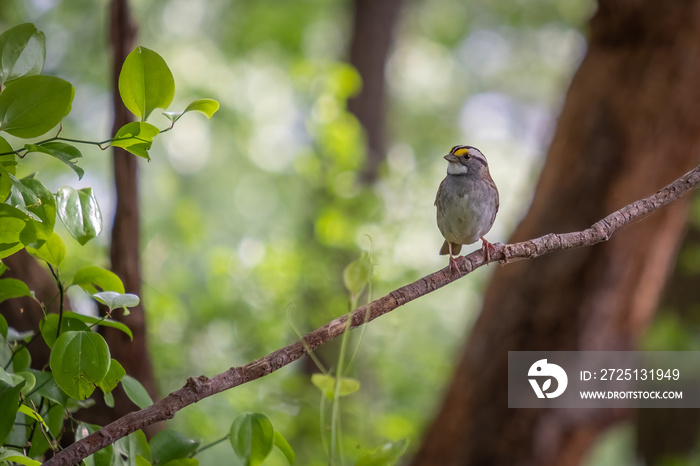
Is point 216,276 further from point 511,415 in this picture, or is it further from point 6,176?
point 6,176

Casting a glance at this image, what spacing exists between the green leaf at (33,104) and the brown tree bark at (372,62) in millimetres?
2484

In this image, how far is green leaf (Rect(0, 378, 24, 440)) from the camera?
0.63 m

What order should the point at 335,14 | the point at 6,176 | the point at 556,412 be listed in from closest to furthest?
the point at 6,176 → the point at 556,412 → the point at 335,14

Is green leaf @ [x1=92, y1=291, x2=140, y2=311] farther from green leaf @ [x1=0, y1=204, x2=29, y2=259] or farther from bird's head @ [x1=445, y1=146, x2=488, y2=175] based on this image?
bird's head @ [x1=445, y1=146, x2=488, y2=175]

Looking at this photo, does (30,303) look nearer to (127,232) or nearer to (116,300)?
(127,232)

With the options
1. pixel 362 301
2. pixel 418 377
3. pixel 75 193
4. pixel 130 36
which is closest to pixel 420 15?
pixel 418 377

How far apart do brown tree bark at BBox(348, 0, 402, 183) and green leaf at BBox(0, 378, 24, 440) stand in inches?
100

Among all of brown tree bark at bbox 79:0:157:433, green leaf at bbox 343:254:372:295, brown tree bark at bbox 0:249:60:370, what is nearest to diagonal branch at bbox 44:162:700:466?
green leaf at bbox 343:254:372:295

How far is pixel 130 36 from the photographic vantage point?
1.39 metres

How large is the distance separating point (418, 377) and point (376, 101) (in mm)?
1422

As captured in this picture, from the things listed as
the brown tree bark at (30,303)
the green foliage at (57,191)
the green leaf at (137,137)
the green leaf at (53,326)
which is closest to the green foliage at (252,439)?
the green foliage at (57,191)

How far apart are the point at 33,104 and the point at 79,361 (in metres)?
0.27

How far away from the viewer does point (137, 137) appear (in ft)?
2.21
